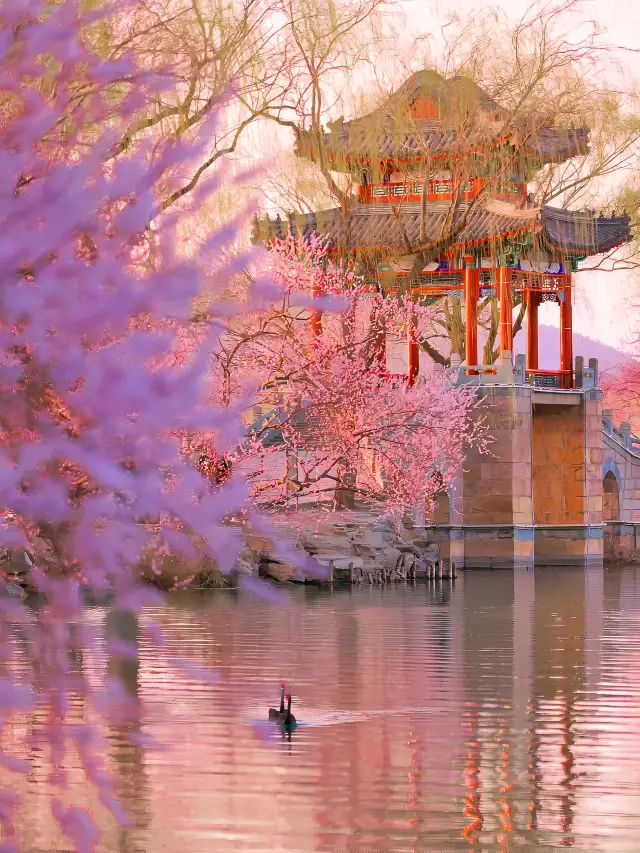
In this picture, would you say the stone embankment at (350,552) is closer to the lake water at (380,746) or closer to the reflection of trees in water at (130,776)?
the lake water at (380,746)

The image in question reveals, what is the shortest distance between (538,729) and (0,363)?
24.0 ft

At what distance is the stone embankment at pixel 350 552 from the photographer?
94.4 feet

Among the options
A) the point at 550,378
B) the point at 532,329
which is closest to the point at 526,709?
the point at 550,378

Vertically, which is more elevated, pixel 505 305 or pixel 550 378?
pixel 505 305

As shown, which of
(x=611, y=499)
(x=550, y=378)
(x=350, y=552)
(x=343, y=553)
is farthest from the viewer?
(x=611, y=499)

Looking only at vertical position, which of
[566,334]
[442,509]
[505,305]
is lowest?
[442,509]

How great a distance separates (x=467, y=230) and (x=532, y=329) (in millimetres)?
4133

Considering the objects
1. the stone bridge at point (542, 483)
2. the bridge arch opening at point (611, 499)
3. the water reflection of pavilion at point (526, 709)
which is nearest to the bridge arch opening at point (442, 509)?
the stone bridge at point (542, 483)

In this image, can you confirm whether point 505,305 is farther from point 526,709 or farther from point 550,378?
point 526,709

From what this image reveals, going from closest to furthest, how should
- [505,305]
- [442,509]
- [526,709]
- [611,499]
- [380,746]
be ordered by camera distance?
[380,746] → [526,709] → [505,305] → [442,509] → [611,499]

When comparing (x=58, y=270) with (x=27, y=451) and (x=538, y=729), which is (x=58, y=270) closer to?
(x=27, y=451)

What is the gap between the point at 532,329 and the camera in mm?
38719

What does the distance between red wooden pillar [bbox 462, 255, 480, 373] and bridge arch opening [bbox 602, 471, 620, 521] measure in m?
7.68

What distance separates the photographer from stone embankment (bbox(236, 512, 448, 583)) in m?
28.8
